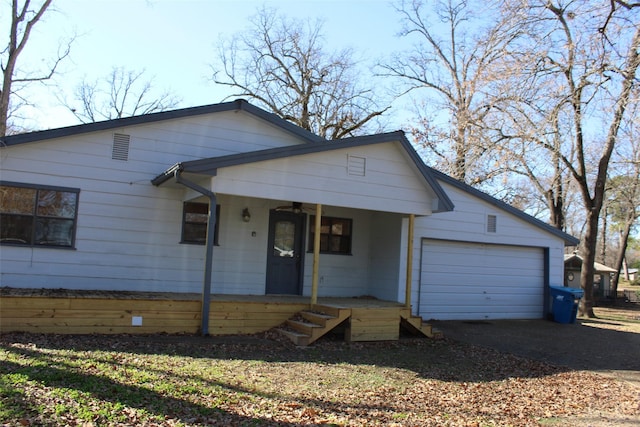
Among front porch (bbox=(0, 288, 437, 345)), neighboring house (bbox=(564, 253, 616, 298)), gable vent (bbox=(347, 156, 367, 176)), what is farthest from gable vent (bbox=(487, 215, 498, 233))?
neighboring house (bbox=(564, 253, 616, 298))

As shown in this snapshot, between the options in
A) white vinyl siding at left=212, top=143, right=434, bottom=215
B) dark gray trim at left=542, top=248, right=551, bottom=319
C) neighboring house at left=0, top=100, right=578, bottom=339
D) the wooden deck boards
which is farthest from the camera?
dark gray trim at left=542, top=248, right=551, bottom=319

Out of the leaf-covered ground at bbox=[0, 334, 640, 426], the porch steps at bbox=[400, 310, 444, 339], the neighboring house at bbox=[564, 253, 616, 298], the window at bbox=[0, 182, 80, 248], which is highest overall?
the window at bbox=[0, 182, 80, 248]

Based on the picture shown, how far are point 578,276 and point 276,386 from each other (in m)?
30.4

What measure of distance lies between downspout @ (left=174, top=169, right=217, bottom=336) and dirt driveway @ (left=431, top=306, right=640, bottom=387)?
16.5 feet

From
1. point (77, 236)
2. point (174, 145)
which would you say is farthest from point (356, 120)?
point (77, 236)

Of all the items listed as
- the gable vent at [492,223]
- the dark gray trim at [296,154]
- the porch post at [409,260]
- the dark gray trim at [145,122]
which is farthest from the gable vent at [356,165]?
the gable vent at [492,223]

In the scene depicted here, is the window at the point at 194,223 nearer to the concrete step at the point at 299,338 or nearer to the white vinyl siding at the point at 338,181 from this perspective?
the white vinyl siding at the point at 338,181

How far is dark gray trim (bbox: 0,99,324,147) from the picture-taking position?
376 inches

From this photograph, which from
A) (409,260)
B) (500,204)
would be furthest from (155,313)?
(500,204)

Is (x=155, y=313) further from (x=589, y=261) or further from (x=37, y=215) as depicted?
A: (x=589, y=261)

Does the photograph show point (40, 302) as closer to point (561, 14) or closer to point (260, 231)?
point (260, 231)

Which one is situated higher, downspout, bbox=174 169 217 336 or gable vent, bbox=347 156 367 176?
gable vent, bbox=347 156 367 176

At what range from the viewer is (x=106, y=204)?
1041 centimetres

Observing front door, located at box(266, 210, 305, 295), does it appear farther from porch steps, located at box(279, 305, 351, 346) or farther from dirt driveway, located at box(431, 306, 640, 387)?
dirt driveway, located at box(431, 306, 640, 387)
